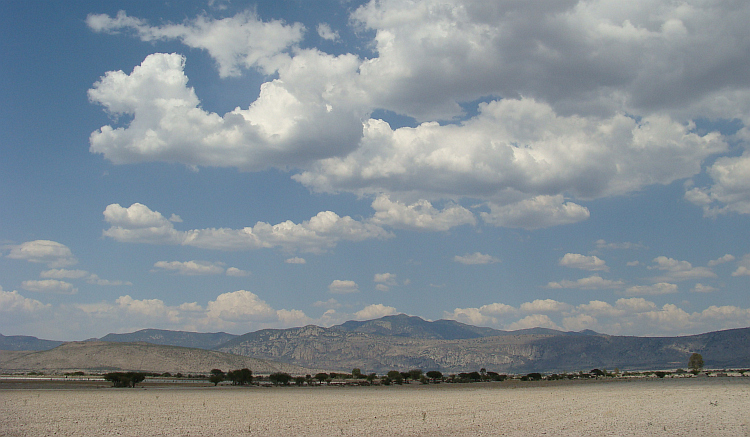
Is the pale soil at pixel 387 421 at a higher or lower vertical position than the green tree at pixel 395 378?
higher

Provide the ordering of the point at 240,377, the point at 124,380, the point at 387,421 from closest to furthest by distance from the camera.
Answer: the point at 387,421, the point at 124,380, the point at 240,377

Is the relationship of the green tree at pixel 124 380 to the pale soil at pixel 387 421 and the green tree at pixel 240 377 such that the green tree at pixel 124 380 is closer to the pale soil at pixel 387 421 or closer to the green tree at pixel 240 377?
the green tree at pixel 240 377

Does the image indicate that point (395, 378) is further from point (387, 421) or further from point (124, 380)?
point (387, 421)

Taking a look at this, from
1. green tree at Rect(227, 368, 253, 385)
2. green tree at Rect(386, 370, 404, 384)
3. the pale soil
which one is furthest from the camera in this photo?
green tree at Rect(386, 370, 404, 384)

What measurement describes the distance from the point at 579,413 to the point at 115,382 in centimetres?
8749

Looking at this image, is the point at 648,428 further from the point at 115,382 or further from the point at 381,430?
the point at 115,382

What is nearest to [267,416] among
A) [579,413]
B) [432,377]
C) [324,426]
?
[324,426]

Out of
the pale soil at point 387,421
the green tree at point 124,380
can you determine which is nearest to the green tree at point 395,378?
the green tree at point 124,380

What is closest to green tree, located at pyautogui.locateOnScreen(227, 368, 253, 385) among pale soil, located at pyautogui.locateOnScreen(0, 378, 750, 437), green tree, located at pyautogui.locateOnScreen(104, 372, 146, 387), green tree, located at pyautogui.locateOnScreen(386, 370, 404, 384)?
green tree, located at pyautogui.locateOnScreen(104, 372, 146, 387)

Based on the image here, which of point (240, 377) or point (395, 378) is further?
point (395, 378)

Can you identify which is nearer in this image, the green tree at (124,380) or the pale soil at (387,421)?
the pale soil at (387,421)

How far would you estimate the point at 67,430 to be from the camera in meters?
31.6

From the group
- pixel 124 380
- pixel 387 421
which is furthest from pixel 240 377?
pixel 387 421

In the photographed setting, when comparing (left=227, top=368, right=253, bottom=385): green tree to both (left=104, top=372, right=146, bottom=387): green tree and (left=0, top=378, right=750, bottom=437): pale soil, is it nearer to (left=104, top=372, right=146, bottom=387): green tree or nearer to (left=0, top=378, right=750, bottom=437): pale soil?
(left=104, top=372, right=146, bottom=387): green tree
